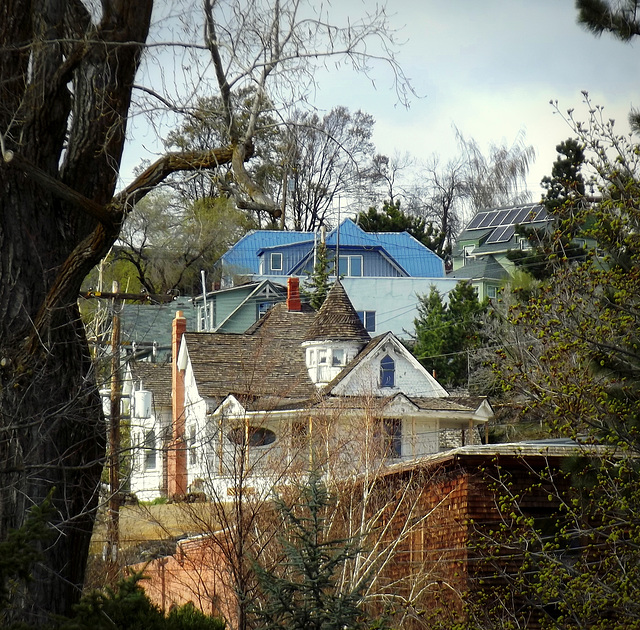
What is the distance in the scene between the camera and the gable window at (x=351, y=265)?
57.7 metres

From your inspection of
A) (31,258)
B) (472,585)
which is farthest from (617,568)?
(31,258)

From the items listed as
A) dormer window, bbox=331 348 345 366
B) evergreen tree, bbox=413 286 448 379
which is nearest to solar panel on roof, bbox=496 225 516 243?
evergreen tree, bbox=413 286 448 379

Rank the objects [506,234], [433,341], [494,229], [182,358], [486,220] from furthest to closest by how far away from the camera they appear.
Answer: [486,220], [494,229], [506,234], [433,341], [182,358]

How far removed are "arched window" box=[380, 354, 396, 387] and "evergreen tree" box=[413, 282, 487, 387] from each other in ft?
23.1

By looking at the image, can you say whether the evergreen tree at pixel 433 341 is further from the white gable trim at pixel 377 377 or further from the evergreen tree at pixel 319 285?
the white gable trim at pixel 377 377

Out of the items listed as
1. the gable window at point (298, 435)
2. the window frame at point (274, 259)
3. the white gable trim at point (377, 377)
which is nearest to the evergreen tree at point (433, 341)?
the white gable trim at point (377, 377)

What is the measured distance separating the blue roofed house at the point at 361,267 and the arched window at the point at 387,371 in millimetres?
13871

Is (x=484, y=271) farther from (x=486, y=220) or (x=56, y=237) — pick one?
(x=56, y=237)

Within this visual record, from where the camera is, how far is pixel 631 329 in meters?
12.0

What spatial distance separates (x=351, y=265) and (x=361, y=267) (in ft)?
2.08

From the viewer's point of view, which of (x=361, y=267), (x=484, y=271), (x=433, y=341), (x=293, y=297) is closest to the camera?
(x=293, y=297)

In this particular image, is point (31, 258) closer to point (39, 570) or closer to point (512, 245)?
point (39, 570)

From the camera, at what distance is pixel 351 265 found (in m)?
58.0

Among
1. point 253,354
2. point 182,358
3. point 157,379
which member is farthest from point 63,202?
point 157,379
